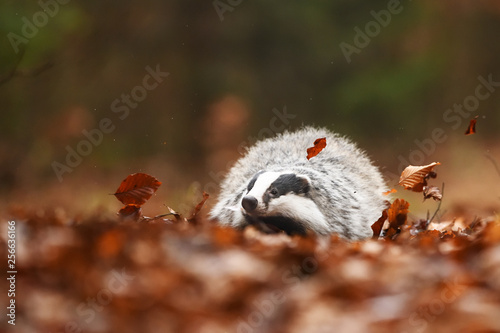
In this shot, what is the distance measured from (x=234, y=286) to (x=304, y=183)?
211 centimetres

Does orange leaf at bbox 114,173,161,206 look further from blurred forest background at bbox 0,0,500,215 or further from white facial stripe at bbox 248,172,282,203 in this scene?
blurred forest background at bbox 0,0,500,215

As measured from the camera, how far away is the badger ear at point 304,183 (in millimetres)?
4137

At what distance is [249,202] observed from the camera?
3783mm

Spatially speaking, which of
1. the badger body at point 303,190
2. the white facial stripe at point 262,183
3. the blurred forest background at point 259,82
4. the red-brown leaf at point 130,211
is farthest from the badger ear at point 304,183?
the blurred forest background at point 259,82

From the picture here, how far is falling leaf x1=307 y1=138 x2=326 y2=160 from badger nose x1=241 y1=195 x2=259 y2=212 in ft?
3.52

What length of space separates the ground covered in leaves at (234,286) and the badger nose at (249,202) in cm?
113

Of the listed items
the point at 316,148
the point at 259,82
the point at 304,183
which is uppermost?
the point at 259,82

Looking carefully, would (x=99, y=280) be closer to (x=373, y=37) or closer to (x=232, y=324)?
(x=232, y=324)

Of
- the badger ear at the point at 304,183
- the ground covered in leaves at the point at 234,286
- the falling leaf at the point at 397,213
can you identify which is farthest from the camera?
the falling leaf at the point at 397,213

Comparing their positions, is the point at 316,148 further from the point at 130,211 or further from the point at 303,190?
the point at 130,211

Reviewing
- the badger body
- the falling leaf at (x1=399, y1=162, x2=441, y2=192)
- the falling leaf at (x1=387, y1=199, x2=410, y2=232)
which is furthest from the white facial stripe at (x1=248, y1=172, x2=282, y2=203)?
the falling leaf at (x1=399, y1=162, x2=441, y2=192)

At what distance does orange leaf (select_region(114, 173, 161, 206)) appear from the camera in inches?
170

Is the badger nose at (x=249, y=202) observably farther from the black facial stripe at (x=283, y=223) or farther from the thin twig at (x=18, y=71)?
the thin twig at (x=18, y=71)

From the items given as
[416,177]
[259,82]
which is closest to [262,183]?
[416,177]
